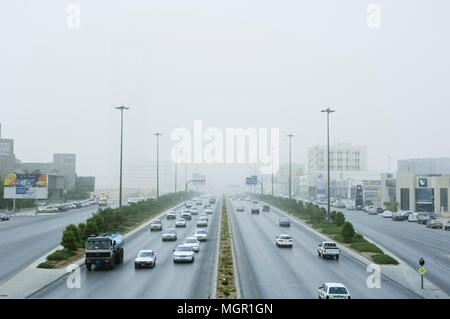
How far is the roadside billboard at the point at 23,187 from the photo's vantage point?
9131cm

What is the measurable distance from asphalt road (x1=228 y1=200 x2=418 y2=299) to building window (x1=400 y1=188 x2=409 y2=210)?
2359 inches

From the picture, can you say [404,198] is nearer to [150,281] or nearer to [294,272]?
[294,272]

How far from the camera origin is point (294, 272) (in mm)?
28688

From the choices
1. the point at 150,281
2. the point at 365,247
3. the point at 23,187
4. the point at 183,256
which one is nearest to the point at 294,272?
the point at 183,256

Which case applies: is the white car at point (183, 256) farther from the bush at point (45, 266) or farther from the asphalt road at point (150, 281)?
the bush at point (45, 266)

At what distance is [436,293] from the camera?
2338 centimetres

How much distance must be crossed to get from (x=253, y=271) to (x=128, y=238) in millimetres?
24507

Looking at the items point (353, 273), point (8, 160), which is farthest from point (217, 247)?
point (8, 160)

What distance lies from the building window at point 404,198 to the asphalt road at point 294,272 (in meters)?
59.9

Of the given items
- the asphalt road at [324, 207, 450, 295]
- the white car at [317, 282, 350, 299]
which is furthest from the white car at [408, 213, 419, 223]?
the white car at [317, 282, 350, 299]

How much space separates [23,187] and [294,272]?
80.6 meters

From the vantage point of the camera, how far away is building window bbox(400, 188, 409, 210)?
97438 mm
